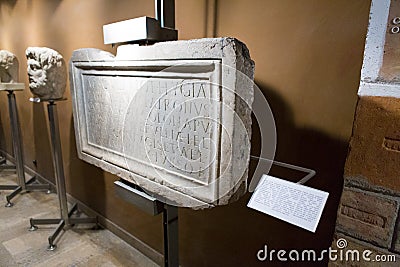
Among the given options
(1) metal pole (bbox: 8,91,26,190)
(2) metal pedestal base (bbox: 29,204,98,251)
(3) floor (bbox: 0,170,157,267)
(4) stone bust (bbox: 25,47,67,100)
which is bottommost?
(3) floor (bbox: 0,170,157,267)

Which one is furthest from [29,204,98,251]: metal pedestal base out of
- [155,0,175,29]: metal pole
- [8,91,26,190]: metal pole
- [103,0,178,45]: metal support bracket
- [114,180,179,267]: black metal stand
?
[155,0,175,29]: metal pole

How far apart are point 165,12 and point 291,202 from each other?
84cm

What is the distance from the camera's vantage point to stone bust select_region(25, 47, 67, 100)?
6.19 feet

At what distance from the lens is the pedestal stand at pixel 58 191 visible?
2.12 meters

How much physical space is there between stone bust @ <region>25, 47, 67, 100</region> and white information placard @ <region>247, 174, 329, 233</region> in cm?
184

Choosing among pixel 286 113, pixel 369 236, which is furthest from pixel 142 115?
pixel 369 236

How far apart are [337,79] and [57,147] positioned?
6.89ft

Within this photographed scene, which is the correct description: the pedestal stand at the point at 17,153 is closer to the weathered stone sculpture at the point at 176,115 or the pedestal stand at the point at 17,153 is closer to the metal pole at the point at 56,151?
the metal pole at the point at 56,151

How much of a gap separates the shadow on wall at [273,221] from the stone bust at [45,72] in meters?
1.34

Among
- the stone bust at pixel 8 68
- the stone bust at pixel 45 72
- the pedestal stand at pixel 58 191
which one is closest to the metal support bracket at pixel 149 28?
the stone bust at pixel 45 72

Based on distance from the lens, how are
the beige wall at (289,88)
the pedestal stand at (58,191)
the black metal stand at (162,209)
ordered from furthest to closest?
the pedestal stand at (58,191) < the black metal stand at (162,209) < the beige wall at (289,88)

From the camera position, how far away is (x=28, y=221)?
2484 mm

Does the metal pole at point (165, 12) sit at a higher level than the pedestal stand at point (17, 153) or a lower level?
higher

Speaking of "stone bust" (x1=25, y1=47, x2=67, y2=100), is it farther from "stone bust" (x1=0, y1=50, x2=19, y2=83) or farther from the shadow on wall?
the shadow on wall
